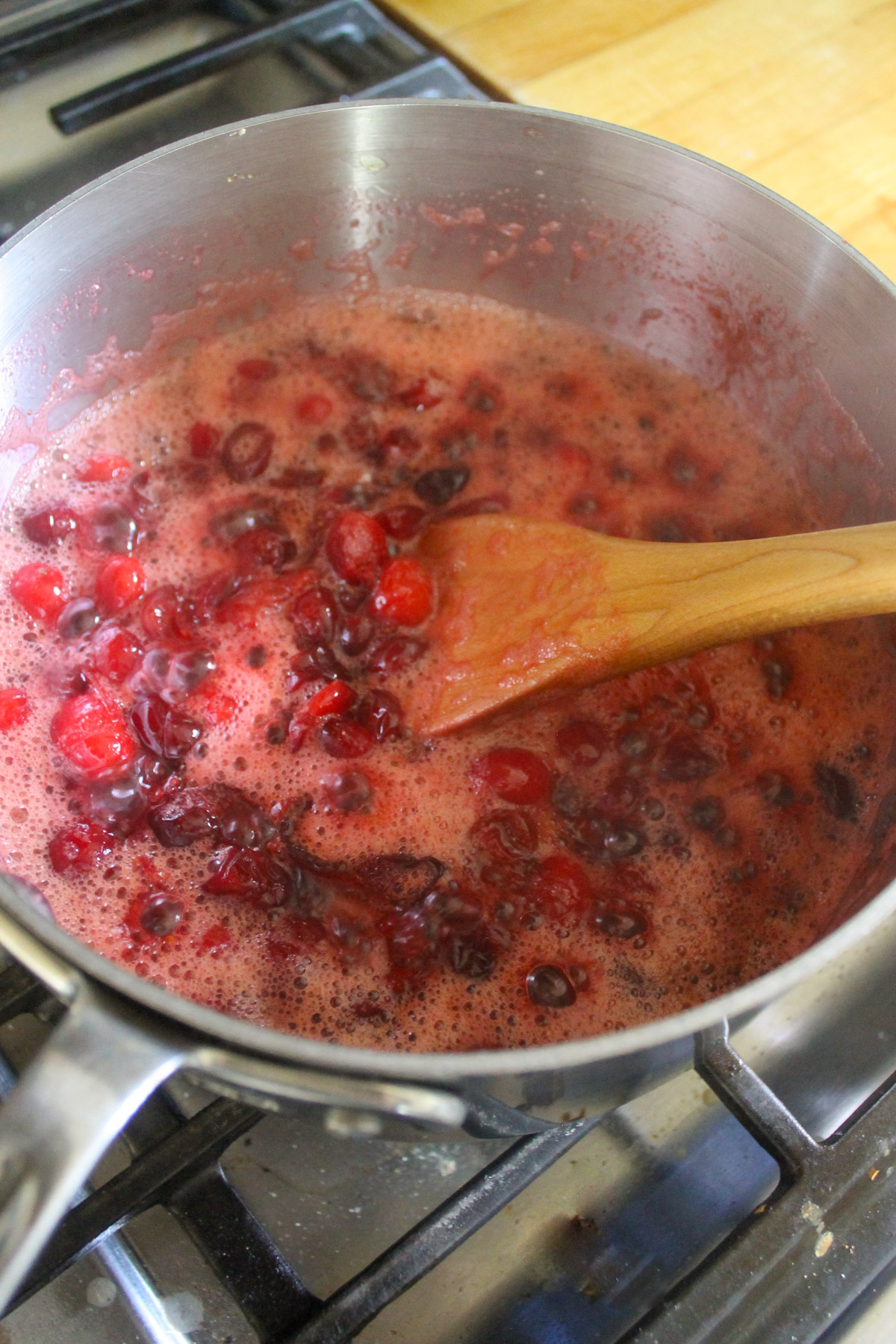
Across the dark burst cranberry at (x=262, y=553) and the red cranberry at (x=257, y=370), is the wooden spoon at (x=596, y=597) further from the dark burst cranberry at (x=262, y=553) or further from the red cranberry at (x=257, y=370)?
the red cranberry at (x=257, y=370)

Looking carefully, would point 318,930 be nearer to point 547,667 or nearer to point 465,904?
point 465,904

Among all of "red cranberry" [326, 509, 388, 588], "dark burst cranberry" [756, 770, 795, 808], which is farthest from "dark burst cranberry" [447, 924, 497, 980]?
"red cranberry" [326, 509, 388, 588]

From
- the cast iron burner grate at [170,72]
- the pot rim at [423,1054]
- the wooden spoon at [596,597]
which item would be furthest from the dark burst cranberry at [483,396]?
the pot rim at [423,1054]

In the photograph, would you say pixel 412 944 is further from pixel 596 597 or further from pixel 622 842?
pixel 596 597

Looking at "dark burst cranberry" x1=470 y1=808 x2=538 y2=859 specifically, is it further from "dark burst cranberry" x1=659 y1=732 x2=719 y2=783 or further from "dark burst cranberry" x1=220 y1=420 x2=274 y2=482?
"dark burst cranberry" x1=220 y1=420 x2=274 y2=482

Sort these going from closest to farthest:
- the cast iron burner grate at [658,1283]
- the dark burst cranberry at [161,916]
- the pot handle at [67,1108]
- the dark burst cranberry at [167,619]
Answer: the pot handle at [67,1108]
the cast iron burner grate at [658,1283]
the dark burst cranberry at [161,916]
the dark burst cranberry at [167,619]
